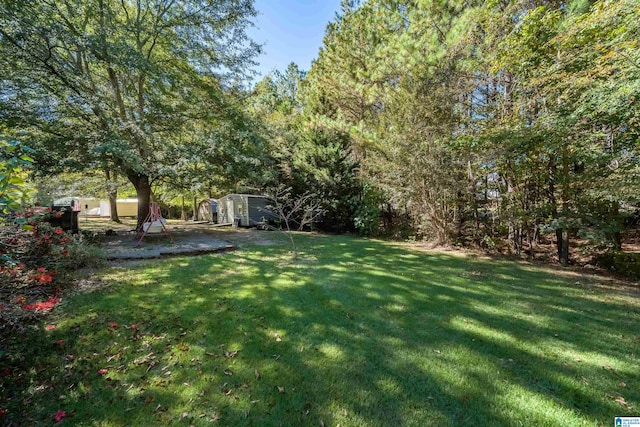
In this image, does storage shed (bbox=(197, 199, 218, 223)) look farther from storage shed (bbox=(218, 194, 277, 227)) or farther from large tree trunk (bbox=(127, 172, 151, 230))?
large tree trunk (bbox=(127, 172, 151, 230))

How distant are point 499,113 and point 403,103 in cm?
234

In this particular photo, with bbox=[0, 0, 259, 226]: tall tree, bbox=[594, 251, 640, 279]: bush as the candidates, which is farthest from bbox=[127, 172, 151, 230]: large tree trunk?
bbox=[594, 251, 640, 279]: bush

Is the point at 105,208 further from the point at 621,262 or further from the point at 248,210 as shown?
the point at 621,262

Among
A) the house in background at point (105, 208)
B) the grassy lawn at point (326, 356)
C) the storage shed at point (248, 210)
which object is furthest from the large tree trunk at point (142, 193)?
the house in background at point (105, 208)

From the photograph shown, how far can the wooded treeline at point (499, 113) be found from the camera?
15.1 feet

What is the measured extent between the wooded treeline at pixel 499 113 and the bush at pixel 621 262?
0.86 ft

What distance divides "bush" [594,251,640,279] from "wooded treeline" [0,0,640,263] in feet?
1.20

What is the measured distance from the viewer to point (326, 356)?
2.53 metres

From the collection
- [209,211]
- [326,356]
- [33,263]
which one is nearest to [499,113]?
[326,356]

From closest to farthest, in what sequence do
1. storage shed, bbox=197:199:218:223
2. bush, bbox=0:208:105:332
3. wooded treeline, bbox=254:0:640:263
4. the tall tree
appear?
bush, bbox=0:208:105:332 → wooded treeline, bbox=254:0:640:263 → the tall tree → storage shed, bbox=197:199:218:223

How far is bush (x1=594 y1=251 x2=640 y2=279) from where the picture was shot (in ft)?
17.6

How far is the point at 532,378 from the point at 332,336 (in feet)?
5.83

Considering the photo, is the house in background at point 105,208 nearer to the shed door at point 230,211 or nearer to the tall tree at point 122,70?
the shed door at point 230,211

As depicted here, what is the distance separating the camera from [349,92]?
33.4 feet
